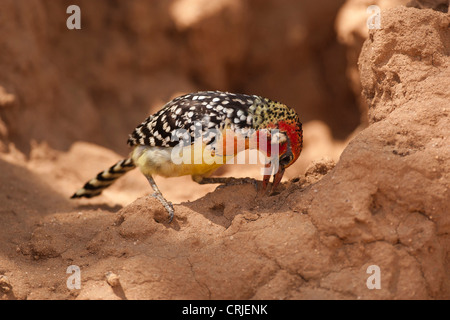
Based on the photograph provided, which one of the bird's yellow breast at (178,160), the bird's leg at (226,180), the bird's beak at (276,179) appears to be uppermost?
the bird's yellow breast at (178,160)

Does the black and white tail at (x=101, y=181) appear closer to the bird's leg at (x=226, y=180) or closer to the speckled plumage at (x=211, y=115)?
the bird's leg at (x=226, y=180)

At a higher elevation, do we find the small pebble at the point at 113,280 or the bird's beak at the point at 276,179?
the bird's beak at the point at 276,179

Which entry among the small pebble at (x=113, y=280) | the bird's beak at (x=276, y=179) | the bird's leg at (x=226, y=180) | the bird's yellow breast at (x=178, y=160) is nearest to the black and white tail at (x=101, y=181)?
the bird's yellow breast at (x=178, y=160)

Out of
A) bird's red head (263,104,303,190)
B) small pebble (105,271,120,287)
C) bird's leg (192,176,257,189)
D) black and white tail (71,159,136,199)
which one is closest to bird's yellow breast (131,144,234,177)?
bird's leg (192,176,257,189)

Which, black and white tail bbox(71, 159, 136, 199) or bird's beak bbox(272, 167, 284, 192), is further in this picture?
black and white tail bbox(71, 159, 136, 199)

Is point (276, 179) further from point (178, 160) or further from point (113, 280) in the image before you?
point (113, 280)

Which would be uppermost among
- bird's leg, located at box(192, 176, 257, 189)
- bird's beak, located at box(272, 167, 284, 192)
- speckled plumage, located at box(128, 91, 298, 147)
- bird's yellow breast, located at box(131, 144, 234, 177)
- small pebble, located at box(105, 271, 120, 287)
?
speckled plumage, located at box(128, 91, 298, 147)

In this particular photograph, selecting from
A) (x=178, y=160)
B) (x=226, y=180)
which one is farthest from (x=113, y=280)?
(x=226, y=180)

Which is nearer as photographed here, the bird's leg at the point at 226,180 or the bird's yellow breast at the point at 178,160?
the bird's yellow breast at the point at 178,160

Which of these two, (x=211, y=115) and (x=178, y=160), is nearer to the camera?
(x=211, y=115)

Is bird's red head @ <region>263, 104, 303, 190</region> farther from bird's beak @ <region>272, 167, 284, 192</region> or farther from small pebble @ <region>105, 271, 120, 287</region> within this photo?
small pebble @ <region>105, 271, 120, 287</region>
